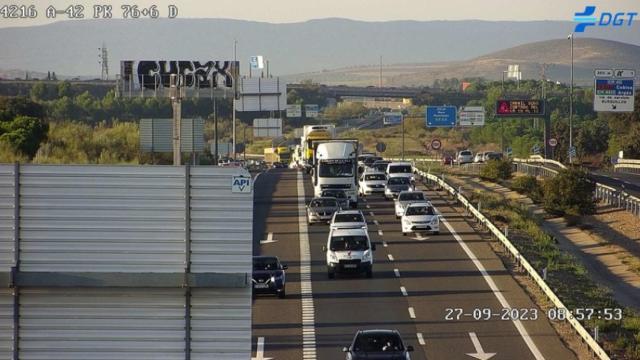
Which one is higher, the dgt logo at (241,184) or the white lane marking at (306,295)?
the dgt logo at (241,184)

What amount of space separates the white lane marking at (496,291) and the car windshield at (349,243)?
412 centimetres

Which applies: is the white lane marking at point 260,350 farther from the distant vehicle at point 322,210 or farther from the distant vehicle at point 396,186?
the distant vehicle at point 396,186

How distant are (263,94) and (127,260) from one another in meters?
94.2

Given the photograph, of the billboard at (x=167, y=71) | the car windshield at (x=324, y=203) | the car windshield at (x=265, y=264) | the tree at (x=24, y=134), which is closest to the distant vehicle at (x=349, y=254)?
the car windshield at (x=265, y=264)

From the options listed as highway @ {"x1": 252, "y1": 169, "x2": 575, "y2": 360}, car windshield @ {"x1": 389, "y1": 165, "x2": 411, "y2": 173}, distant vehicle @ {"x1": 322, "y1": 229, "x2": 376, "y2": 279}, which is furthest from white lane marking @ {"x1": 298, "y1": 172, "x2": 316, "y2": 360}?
car windshield @ {"x1": 389, "y1": 165, "x2": 411, "y2": 173}

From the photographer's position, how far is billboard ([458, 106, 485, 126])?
113 m

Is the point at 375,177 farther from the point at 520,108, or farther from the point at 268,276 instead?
the point at 268,276

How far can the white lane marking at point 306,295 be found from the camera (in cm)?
3024

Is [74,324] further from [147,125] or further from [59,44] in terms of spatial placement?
[59,44]

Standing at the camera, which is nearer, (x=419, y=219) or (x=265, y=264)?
(x=265, y=264)

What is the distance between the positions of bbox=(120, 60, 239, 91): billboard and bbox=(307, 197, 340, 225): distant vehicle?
17.3 meters

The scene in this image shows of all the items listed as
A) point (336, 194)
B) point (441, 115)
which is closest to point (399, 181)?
point (336, 194)

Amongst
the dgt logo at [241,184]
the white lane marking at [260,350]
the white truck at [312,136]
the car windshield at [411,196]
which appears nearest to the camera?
the dgt logo at [241,184]

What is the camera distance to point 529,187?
7962cm
